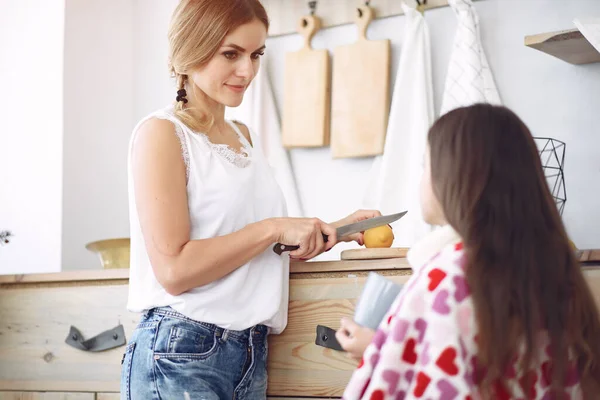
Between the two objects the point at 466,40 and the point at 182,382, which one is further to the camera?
the point at 466,40

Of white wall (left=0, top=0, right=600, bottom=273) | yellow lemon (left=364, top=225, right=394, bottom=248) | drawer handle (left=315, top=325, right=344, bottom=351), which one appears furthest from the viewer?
white wall (left=0, top=0, right=600, bottom=273)

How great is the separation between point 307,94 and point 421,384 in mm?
1537

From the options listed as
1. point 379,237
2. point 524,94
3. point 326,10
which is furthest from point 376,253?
point 326,10

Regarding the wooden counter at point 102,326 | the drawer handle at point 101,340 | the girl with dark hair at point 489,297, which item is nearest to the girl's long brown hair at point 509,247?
the girl with dark hair at point 489,297

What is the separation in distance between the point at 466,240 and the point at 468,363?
152 millimetres

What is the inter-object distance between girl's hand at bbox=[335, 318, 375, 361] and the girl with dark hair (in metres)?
0.06

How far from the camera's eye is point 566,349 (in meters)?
1.02

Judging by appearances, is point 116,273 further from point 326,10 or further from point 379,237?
point 326,10

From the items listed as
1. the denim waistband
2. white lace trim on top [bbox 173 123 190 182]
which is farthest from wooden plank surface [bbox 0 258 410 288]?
white lace trim on top [bbox 173 123 190 182]

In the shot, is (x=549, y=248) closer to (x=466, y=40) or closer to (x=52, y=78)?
(x=466, y=40)

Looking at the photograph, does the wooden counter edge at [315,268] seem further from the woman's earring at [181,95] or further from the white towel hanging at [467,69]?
the white towel hanging at [467,69]

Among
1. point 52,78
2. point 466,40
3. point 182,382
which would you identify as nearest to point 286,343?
point 182,382

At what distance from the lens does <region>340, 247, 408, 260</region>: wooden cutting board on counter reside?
1.60m

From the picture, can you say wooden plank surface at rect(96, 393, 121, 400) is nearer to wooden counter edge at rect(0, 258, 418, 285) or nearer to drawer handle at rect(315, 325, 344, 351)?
wooden counter edge at rect(0, 258, 418, 285)
